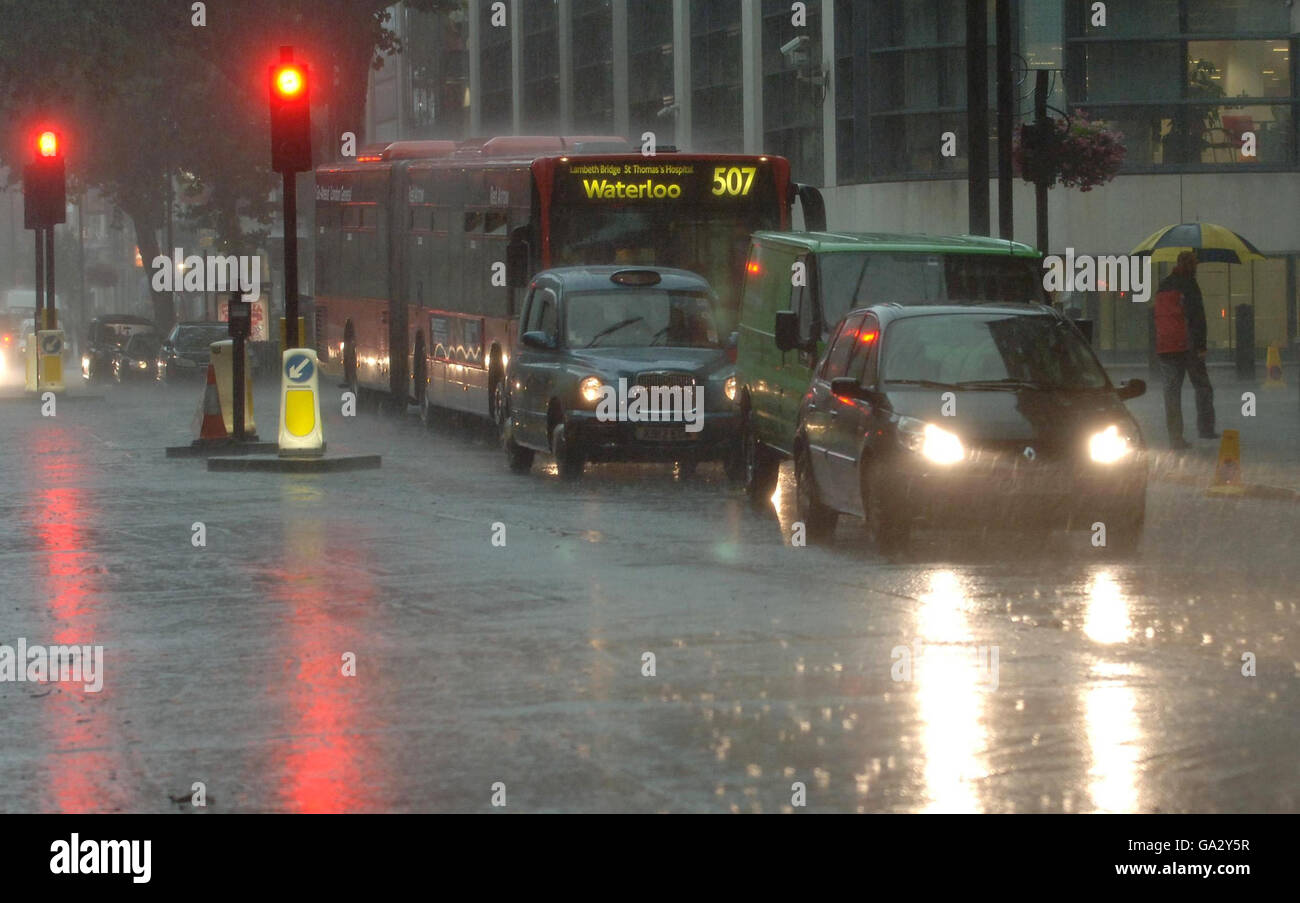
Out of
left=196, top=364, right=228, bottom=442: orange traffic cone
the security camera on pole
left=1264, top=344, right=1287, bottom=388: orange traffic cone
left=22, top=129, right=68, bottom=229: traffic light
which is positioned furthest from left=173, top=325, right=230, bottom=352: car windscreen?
left=196, top=364, right=228, bottom=442: orange traffic cone

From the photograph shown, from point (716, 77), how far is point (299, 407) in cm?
4030

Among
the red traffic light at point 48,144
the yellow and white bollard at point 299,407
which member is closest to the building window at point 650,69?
the red traffic light at point 48,144

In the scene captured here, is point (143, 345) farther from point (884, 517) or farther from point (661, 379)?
point (884, 517)

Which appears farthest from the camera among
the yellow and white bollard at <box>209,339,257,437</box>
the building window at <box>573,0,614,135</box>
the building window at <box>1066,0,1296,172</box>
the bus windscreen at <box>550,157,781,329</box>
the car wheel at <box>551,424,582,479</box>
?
the building window at <box>573,0,614,135</box>

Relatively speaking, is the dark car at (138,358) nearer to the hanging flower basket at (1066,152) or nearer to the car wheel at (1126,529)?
the hanging flower basket at (1066,152)

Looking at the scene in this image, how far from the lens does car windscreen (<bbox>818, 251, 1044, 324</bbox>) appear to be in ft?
62.1

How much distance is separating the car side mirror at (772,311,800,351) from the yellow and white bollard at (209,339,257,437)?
798 centimetres

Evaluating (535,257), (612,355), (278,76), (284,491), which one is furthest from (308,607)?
(535,257)

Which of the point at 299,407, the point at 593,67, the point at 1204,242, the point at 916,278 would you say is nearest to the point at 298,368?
the point at 299,407

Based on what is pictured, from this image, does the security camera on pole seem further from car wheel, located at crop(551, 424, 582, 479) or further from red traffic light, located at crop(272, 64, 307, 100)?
car wheel, located at crop(551, 424, 582, 479)

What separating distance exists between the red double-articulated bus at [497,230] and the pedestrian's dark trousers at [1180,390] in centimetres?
369

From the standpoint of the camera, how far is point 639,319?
2206 cm
